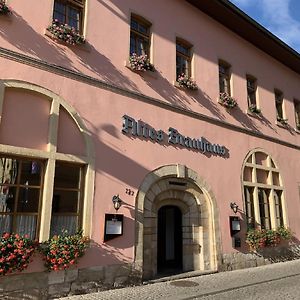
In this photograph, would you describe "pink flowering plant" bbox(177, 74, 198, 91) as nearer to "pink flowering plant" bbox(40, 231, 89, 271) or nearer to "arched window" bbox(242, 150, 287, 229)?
"arched window" bbox(242, 150, 287, 229)

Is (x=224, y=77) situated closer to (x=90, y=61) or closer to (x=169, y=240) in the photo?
(x=90, y=61)

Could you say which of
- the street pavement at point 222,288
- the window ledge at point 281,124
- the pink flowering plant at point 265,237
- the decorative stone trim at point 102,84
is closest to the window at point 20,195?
the street pavement at point 222,288

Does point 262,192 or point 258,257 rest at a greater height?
point 262,192

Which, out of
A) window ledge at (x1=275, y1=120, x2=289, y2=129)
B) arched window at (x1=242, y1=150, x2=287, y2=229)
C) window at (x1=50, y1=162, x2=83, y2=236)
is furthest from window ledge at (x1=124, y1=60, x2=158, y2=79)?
window ledge at (x1=275, y1=120, x2=289, y2=129)

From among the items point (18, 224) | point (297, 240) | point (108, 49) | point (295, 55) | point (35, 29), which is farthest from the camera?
point (295, 55)

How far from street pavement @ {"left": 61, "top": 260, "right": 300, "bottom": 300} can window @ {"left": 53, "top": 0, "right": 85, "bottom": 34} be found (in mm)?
6294

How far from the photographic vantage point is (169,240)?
36.9 feet

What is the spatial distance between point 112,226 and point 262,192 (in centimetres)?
696

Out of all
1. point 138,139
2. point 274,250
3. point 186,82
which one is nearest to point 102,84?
point 138,139

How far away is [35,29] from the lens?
24.3 ft

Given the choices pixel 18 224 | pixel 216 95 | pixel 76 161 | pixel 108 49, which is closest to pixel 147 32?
pixel 108 49

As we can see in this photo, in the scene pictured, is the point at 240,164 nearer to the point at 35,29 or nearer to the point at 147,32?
the point at 147,32

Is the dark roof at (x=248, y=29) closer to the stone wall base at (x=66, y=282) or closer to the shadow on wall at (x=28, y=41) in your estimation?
the shadow on wall at (x=28, y=41)

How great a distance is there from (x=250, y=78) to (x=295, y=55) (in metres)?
3.15
